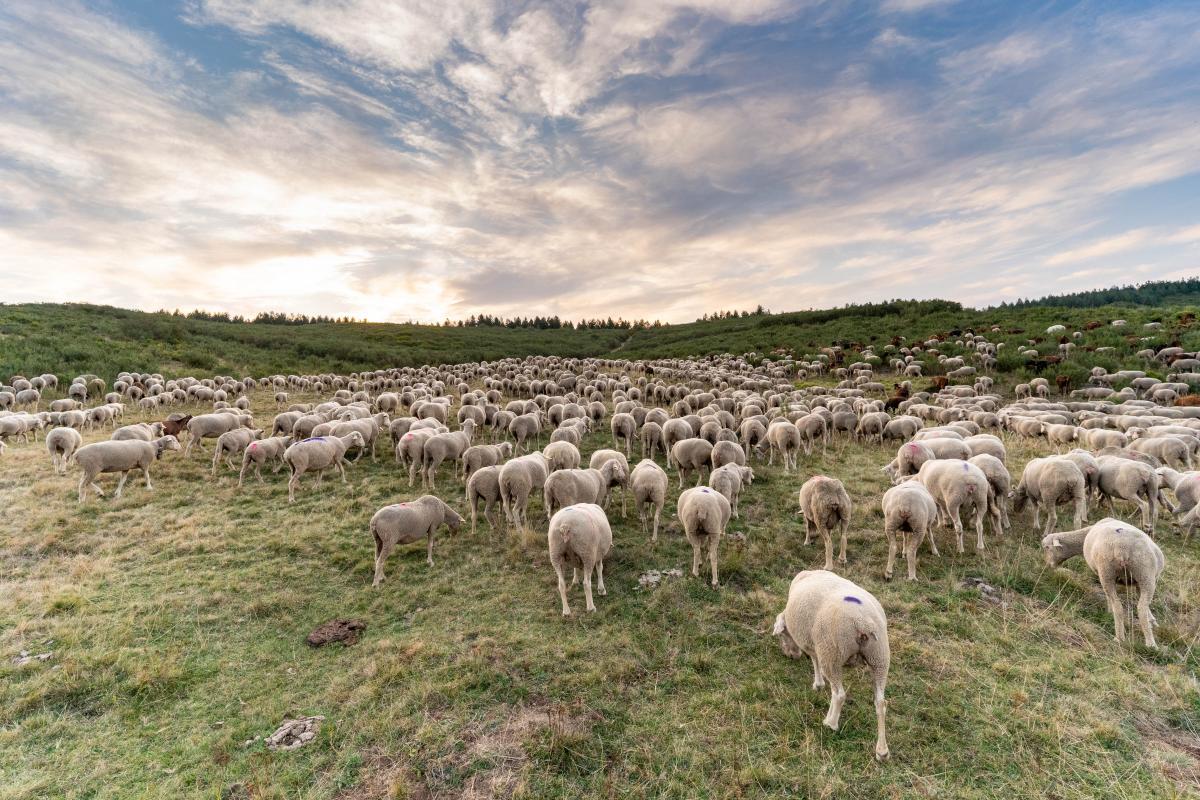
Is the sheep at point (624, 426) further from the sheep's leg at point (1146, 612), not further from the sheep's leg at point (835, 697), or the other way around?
the sheep's leg at point (1146, 612)

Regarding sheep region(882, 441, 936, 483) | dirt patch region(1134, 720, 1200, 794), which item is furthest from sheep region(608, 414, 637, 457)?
dirt patch region(1134, 720, 1200, 794)

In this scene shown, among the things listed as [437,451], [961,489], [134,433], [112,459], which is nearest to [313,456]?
[437,451]

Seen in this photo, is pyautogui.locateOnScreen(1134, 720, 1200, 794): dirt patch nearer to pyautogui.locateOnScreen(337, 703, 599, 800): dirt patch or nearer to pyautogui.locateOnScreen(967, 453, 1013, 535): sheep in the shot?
pyautogui.locateOnScreen(967, 453, 1013, 535): sheep

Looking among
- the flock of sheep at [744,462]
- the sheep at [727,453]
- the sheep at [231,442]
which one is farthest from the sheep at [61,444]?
the sheep at [727,453]

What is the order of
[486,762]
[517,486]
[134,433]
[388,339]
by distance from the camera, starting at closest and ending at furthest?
1. [486,762]
2. [517,486]
3. [134,433]
4. [388,339]

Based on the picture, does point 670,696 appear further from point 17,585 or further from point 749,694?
point 17,585

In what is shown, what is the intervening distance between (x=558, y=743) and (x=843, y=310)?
79152 mm

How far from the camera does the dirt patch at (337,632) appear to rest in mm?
7355

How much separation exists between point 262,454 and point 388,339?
69.1 m

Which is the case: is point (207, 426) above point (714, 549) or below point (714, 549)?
above

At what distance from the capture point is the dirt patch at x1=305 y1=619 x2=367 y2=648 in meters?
7.36

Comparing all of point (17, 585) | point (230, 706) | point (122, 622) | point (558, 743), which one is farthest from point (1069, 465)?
point (17, 585)

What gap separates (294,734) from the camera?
550cm

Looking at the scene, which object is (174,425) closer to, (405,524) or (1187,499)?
(405,524)
